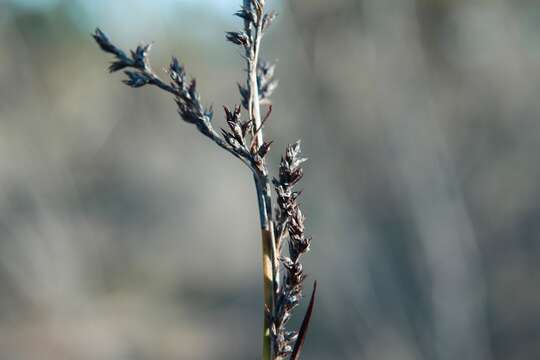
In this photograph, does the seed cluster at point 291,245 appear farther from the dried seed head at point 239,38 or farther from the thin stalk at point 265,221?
the dried seed head at point 239,38

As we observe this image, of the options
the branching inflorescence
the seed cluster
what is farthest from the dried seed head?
the seed cluster

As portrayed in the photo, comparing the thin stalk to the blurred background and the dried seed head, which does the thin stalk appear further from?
the blurred background

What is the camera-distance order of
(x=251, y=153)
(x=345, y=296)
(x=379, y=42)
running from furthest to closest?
(x=345, y=296), (x=379, y=42), (x=251, y=153)

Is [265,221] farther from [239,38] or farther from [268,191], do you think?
[239,38]

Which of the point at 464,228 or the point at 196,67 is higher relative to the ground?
the point at 196,67

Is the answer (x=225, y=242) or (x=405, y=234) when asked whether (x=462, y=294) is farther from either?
(x=225, y=242)

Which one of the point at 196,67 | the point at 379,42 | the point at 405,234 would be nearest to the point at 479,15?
the point at 379,42

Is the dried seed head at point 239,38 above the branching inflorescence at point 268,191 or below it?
above

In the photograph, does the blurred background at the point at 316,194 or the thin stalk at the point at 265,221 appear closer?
the thin stalk at the point at 265,221

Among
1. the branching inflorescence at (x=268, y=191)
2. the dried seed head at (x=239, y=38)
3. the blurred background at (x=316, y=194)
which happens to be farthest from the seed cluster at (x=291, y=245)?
the blurred background at (x=316, y=194)
